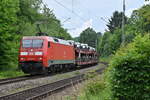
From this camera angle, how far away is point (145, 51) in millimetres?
7723

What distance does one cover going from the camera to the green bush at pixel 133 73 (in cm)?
761

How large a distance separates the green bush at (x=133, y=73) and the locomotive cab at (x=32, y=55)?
57.4ft

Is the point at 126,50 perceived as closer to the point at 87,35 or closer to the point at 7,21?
the point at 7,21

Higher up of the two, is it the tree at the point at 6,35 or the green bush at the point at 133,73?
the tree at the point at 6,35

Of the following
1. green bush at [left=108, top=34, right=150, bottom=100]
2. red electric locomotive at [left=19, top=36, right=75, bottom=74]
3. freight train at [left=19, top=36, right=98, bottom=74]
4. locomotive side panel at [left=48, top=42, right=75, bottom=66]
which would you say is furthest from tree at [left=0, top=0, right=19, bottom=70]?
green bush at [left=108, top=34, right=150, bottom=100]

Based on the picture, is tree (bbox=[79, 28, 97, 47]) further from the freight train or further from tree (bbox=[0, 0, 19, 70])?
the freight train

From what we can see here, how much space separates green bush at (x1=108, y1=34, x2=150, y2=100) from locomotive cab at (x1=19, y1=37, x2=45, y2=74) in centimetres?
1750

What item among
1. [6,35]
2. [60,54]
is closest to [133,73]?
[60,54]

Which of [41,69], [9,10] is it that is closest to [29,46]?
[41,69]

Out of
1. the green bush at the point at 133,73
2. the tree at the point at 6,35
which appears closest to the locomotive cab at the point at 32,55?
the tree at the point at 6,35

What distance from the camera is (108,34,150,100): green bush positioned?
7.61 m

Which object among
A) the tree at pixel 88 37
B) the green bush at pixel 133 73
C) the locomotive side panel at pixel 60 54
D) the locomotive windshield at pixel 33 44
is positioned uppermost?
the tree at pixel 88 37

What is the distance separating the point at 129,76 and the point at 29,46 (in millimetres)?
18837

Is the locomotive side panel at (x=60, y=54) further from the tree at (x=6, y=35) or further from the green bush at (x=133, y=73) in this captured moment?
the green bush at (x=133, y=73)
